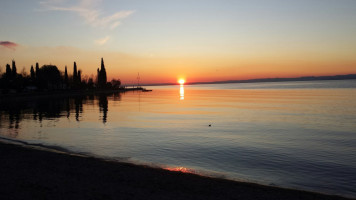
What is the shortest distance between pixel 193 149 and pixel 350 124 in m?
22.8

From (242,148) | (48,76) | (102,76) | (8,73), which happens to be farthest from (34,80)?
(242,148)

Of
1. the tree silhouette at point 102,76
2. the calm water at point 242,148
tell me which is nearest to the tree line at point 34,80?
the tree silhouette at point 102,76

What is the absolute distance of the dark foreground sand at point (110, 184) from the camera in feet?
31.7

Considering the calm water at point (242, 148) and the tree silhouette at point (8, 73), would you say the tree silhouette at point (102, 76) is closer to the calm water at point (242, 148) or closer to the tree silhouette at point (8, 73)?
the tree silhouette at point (8, 73)

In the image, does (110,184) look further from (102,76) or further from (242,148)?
(102,76)

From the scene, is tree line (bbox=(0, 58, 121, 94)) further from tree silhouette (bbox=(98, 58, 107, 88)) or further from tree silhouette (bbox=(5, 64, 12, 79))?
tree silhouette (bbox=(98, 58, 107, 88))

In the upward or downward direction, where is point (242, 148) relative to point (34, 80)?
downward

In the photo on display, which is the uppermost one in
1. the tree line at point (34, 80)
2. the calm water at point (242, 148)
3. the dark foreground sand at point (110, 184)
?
the tree line at point (34, 80)

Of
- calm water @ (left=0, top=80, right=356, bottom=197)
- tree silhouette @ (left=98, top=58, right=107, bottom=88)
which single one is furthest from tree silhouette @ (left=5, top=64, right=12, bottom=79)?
calm water @ (left=0, top=80, right=356, bottom=197)

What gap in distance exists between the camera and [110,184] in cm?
1077

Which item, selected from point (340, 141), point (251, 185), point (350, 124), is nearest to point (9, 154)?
point (251, 185)

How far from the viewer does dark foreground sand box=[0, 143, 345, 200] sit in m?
9.66

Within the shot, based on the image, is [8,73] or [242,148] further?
[8,73]

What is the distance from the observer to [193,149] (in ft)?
63.9
